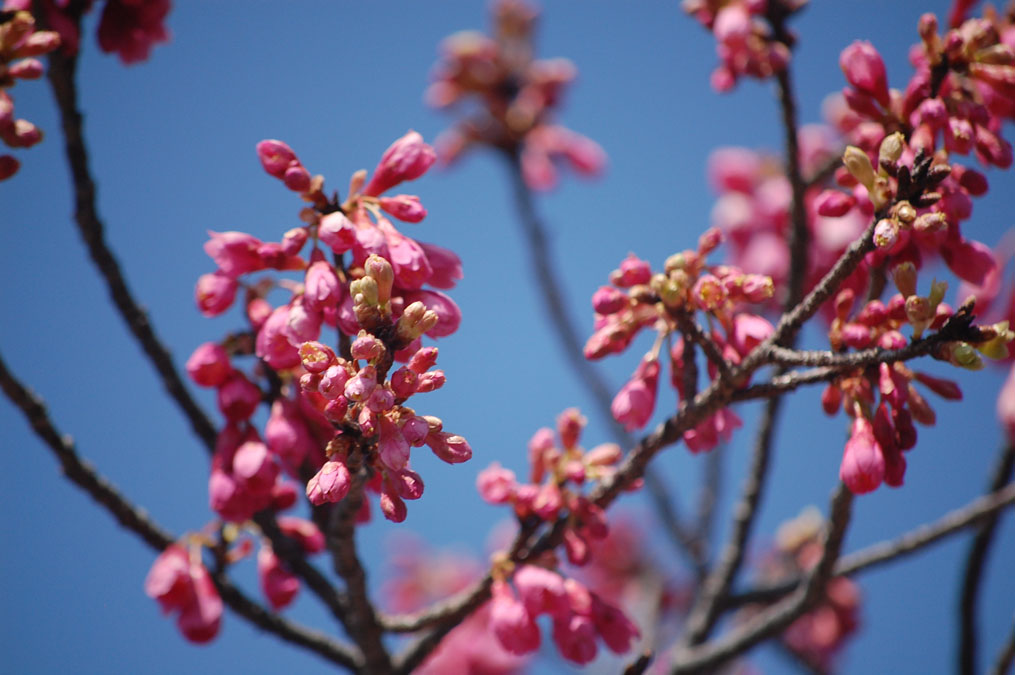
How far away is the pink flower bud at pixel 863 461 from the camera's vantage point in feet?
5.49

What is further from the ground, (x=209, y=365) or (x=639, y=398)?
(x=209, y=365)

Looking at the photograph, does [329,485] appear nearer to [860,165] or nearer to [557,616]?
[557,616]

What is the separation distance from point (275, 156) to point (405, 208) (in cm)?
29

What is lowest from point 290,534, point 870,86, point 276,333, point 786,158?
point 290,534

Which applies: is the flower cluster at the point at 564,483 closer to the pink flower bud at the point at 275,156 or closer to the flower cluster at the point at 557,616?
the flower cluster at the point at 557,616

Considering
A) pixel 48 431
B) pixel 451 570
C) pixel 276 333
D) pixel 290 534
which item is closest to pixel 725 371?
pixel 276 333

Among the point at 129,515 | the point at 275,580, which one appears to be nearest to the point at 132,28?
the point at 129,515

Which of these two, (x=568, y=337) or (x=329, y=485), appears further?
(x=568, y=337)

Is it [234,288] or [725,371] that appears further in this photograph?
[234,288]

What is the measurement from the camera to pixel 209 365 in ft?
6.52

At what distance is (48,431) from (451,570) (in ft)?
14.2

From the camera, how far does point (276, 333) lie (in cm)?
169

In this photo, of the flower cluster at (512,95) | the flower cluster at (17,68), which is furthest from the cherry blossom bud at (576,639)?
the flower cluster at (512,95)

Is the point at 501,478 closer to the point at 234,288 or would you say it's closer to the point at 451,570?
the point at 234,288
